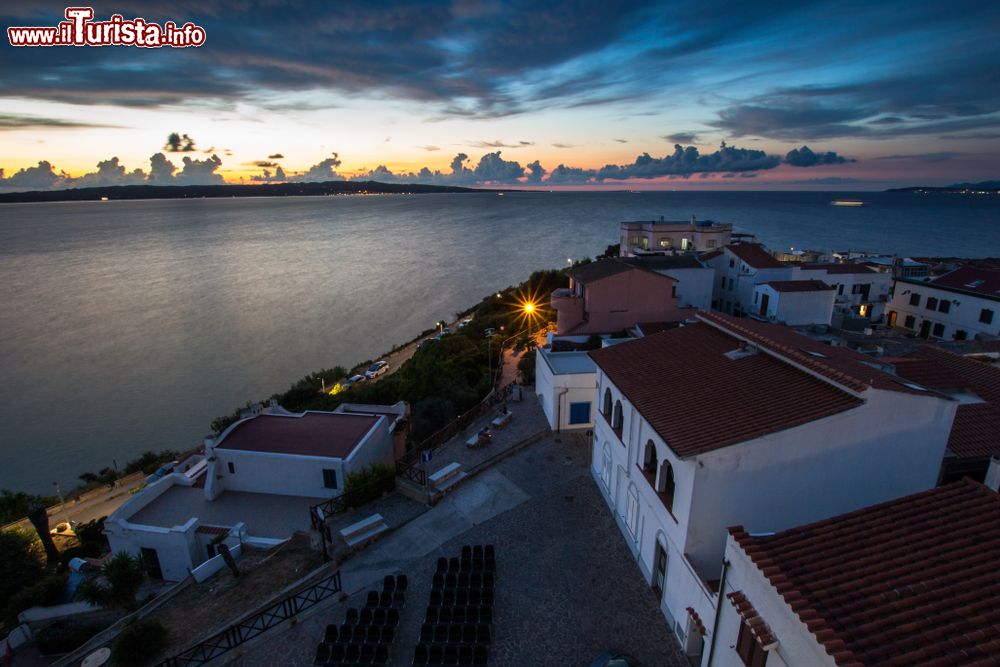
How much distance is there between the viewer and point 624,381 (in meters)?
14.7

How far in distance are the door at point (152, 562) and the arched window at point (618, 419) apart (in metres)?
17.1

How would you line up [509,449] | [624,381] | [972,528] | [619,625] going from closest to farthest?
[972,528], [619,625], [624,381], [509,449]

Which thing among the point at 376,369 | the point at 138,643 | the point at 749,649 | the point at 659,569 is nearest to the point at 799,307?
the point at 659,569

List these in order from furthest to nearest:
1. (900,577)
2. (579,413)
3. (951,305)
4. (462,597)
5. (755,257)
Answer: (755,257) < (951,305) < (579,413) < (462,597) < (900,577)

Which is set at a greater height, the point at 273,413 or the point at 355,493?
the point at 355,493

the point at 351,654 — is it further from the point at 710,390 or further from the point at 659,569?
the point at 710,390

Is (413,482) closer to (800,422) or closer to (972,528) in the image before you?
(800,422)

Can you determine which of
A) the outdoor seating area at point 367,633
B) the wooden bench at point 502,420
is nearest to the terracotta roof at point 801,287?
the wooden bench at point 502,420

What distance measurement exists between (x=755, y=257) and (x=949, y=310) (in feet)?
47.5

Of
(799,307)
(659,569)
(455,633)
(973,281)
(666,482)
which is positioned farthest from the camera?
(973,281)

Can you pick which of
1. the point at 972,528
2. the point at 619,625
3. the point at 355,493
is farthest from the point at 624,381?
the point at 355,493

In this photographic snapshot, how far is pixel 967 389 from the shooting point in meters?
15.0

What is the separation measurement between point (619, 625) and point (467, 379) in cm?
2315

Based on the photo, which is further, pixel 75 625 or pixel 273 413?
pixel 273 413
